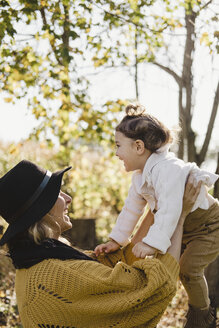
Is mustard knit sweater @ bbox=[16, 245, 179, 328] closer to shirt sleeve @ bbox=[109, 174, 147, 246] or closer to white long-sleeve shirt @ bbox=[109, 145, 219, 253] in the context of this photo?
white long-sleeve shirt @ bbox=[109, 145, 219, 253]

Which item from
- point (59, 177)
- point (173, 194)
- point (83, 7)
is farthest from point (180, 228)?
point (83, 7)

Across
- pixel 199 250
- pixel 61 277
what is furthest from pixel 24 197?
pixel 199 250

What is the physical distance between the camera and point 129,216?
292 cm

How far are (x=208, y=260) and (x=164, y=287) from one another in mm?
706

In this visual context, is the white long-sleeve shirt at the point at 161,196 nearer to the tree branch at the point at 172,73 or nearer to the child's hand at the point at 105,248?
the child's hand at the point at 105,248

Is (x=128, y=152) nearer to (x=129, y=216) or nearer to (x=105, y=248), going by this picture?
(x=129, y=216)

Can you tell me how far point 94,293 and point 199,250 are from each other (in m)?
0.85

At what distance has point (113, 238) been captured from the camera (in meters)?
2.85

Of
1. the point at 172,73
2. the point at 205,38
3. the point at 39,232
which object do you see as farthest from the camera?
the point at 172,73

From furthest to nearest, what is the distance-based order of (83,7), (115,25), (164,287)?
1. (115,25)
2. (83,7)
3. (164,287)

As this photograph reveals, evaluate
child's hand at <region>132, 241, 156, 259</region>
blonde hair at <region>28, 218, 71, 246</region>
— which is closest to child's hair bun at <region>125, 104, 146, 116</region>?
child's hand at <region>132, 241, 156, 259</region>

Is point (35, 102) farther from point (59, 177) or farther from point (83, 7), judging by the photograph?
point (59, 177)

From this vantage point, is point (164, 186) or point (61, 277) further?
point (164, 186)

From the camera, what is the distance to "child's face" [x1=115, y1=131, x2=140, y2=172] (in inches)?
108
